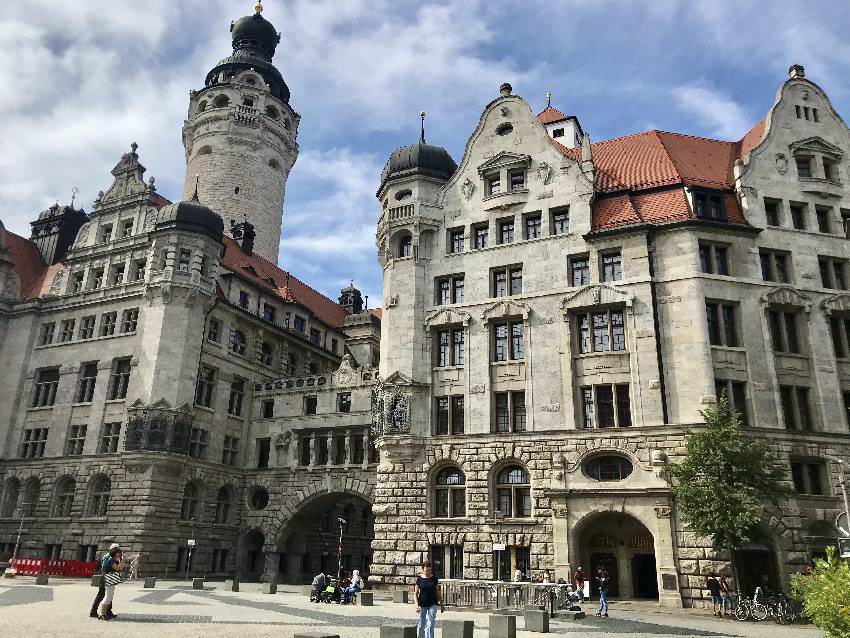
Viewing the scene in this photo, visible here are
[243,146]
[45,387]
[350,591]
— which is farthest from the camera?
[243,146]

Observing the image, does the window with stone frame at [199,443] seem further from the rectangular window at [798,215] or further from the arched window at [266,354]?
the rectangular window at [798,215]

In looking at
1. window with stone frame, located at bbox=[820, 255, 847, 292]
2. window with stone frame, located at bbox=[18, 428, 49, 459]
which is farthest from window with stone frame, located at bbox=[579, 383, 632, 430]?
window with stone frame, located at bbox=[18, 428, 49, 459]

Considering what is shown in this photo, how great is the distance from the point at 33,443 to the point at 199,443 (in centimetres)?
1224

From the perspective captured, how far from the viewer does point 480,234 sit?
131 feet

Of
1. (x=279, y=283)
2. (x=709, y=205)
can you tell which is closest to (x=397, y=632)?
(x=709, y=205)

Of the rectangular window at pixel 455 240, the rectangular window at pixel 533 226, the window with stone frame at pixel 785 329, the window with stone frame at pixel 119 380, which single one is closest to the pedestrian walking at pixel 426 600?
the window with stone frame at pixel 785 329

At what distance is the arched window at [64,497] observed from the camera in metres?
43.9

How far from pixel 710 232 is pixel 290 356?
33.9 m

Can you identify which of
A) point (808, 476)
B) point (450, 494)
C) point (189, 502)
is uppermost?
point (808, 476)

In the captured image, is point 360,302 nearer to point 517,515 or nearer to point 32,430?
point 32,430

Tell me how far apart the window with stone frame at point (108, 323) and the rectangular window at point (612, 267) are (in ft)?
107

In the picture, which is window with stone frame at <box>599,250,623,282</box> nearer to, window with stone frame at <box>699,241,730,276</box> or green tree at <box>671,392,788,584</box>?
window with stone frame at <box>699,241,730,276</box>

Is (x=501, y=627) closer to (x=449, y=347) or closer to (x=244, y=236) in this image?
(x=449, y=347)

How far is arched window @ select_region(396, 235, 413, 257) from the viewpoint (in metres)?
40.8
